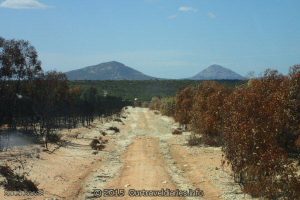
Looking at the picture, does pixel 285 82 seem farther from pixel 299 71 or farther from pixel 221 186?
pixel 221 186

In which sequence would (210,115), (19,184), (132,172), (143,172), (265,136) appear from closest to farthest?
(19,184)
(265,136)
(143,172)
(132,172)
(210,115)

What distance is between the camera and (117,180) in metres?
24.0

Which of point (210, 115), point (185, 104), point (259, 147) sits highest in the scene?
point (185, 104)

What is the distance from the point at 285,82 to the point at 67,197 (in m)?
16.0

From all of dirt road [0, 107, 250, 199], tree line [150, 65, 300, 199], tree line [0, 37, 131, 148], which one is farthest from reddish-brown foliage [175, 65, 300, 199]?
tree line [0, 37, 131, 148]

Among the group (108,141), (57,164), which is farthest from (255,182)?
(108,141)

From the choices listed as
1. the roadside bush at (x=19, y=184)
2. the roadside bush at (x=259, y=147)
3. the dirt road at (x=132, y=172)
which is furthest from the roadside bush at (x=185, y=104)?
the roadside bush at (x=19, y=184)


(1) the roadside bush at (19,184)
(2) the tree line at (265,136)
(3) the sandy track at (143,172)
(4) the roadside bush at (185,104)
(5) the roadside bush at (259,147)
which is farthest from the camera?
(4) the roadside bush at (185,104)

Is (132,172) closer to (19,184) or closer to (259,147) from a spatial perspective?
(19,184)

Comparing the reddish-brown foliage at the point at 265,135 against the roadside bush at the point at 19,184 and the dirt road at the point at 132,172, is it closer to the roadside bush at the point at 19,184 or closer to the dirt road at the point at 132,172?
the dirt road at the point at 132,172

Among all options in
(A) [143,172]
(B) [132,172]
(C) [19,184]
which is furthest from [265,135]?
(C) [19,184]

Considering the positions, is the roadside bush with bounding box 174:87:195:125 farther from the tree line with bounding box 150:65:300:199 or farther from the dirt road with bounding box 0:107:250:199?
the tree line with bounding box 150:65:300:199

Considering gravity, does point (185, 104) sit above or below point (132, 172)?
above

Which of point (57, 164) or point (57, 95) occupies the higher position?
point (57, 95)
